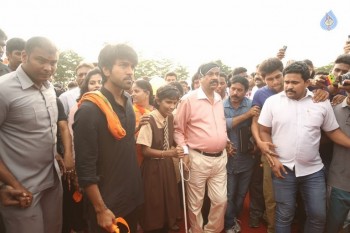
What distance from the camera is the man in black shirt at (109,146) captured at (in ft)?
6.30

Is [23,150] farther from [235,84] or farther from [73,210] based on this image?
[235,84]

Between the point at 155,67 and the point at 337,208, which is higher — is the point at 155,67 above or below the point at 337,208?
below

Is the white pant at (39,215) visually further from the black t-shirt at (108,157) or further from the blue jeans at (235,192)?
the blue jeans at (235,192)

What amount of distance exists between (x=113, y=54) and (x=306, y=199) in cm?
249

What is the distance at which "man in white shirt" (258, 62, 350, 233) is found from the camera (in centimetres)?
303

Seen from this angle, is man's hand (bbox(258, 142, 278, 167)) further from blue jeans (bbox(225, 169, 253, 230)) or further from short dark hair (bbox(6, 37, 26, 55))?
short dark hair (bbox(6, 37, 26, 55))

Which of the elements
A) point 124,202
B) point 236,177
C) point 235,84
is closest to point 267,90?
point 235,84

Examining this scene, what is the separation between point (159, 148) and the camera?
3.39 metres

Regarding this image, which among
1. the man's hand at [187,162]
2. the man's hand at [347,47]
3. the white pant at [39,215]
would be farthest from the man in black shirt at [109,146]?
the man's hand at [347,47]

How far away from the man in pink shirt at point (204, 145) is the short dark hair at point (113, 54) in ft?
5.38

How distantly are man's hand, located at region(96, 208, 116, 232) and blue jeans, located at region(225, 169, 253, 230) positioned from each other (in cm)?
236

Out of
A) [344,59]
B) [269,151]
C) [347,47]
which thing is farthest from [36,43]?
[347,47]

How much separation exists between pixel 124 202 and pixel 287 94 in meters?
2.01

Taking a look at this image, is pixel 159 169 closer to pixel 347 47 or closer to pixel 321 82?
pixel 321 82
